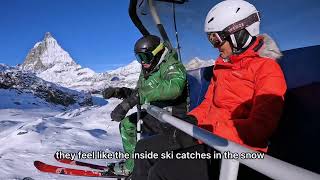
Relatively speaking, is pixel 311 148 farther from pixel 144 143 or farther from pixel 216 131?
pixel 144 143

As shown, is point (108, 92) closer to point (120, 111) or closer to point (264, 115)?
point (120, 111)

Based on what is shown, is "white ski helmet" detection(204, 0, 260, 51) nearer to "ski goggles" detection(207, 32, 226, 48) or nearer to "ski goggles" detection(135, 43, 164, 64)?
"ski goggles" detection(207, 32, 226, 48)

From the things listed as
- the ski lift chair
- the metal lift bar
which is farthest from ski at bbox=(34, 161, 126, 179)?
the metal lift bar

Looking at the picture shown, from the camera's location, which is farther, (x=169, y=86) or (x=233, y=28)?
(x=169, y=86)

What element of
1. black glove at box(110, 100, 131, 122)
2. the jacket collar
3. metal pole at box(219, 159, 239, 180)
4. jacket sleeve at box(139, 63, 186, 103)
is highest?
the jacket collar

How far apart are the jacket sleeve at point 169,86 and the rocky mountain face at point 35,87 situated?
267 feet

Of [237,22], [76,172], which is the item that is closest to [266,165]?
[237,22]

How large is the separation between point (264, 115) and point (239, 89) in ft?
1.52

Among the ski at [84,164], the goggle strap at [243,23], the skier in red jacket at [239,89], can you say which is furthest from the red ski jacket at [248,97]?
the ski at [84,164]

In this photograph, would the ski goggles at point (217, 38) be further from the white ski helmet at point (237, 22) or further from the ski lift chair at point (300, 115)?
the ski lift chair at point (300, 115)

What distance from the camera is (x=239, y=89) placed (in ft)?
8.31

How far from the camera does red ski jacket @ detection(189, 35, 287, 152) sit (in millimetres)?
2117

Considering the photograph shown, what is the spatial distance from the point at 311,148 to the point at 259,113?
16.9 inches

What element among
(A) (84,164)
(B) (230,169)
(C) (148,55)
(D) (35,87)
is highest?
(C) (148,55)
